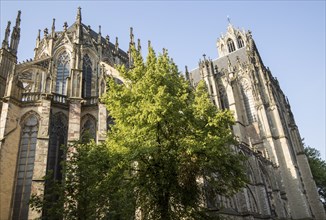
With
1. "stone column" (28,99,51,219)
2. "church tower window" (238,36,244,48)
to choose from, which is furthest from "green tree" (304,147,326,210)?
"stone column" (28,99,51,219)

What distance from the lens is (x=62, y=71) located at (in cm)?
2688

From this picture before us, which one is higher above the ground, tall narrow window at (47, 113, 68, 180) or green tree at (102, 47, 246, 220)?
tall narrow window at (47, 113, 68, 180)

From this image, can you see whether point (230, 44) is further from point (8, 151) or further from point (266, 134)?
point (8, 151)

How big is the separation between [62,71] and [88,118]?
28.0 ft

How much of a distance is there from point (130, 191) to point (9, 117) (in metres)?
11.9

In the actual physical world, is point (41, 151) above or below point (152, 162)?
above

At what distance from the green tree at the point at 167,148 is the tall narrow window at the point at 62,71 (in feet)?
52.3

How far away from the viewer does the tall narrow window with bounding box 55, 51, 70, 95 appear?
25.8m

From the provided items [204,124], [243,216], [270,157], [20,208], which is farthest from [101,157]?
[270,157]

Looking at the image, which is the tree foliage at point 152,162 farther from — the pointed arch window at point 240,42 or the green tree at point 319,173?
the pointed arch window at point 240,42

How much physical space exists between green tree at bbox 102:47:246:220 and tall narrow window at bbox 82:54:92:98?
15.1 meters

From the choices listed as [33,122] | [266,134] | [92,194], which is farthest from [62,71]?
[266,134]

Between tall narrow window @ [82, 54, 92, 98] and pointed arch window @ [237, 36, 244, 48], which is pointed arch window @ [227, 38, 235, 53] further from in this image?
tall narrow window @ [82, 54, 92, 98]

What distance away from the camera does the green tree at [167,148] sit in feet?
32.7
